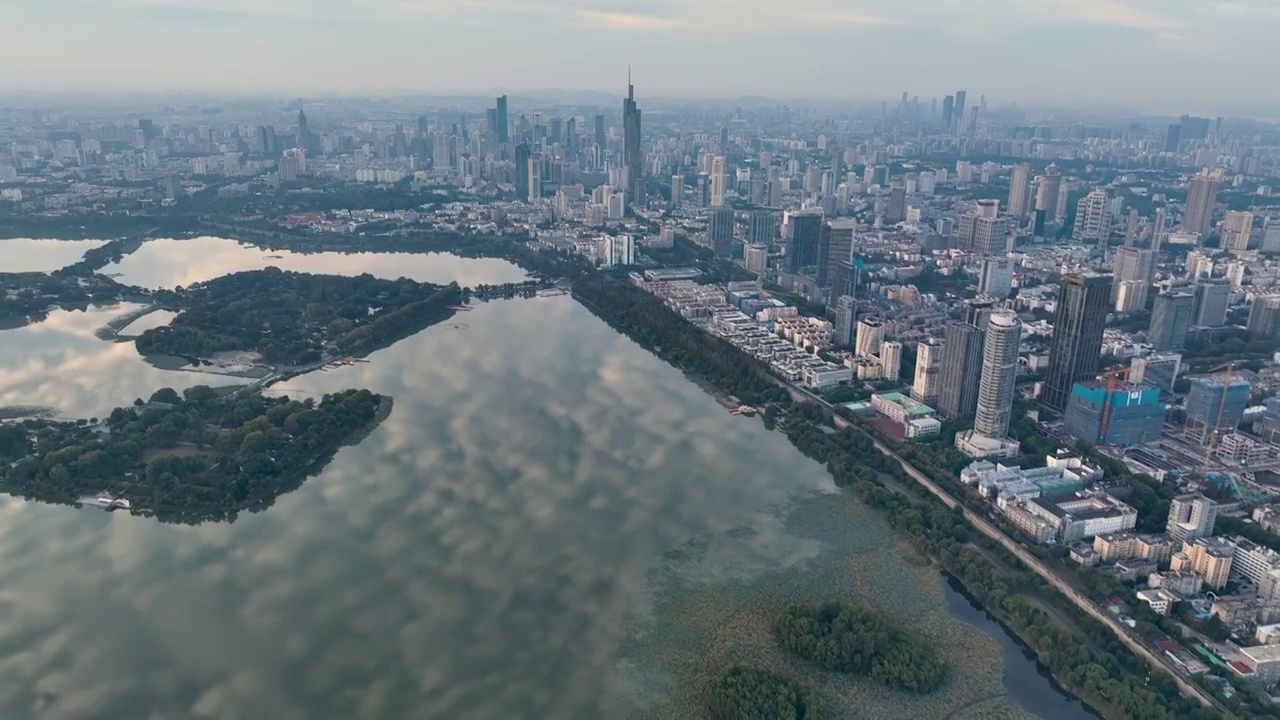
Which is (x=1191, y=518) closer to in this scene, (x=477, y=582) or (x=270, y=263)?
(x=477, y=582)

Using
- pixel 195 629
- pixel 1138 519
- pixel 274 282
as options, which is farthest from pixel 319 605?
pixel 274 282

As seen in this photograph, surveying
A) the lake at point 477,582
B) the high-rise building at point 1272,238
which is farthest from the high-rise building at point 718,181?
the lake at point 477,582

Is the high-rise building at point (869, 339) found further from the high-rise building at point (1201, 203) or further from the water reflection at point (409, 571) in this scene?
the high-rise building at point (1201, 203)

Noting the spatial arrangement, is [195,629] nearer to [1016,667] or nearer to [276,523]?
[276,523]

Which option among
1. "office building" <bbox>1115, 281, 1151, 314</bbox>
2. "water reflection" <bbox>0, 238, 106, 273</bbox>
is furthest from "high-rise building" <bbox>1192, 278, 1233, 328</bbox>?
"water reflection" <bbox>0, 238, 106, 273</bbox>

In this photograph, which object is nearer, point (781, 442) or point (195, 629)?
point (195, 629)

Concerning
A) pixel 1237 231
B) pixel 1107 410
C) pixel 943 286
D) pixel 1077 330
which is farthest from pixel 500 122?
pixel 1107 410

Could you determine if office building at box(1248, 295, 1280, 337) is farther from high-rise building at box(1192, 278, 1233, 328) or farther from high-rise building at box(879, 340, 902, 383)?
high-rise building at box(879, 340, 902, 383)
